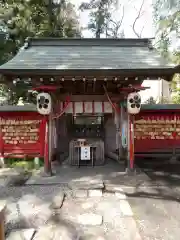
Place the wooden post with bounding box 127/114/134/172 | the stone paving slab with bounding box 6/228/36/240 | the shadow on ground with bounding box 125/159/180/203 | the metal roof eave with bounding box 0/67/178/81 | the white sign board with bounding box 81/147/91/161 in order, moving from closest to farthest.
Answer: the stone paving slab with bounding box 6/228/36/240
the shadow on ground with bounding box 125/159/180/203
the metal roof eave with bounding box 0/67/178/81
the wooden post with bounding box 127/114/134/172
the white sign board with bounding box 81/147/91/161

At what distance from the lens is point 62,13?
14234mm

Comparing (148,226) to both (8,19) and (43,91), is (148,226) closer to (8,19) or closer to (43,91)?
(43,91)

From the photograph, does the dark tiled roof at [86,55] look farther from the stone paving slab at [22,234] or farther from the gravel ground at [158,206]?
the stone paving slab at [22,234]

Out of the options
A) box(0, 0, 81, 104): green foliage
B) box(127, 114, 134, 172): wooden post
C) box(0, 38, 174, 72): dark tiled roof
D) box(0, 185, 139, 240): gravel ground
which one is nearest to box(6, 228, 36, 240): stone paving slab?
box(0, 185, 139, 240): gravel ground

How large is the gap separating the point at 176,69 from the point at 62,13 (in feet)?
A: 39.1

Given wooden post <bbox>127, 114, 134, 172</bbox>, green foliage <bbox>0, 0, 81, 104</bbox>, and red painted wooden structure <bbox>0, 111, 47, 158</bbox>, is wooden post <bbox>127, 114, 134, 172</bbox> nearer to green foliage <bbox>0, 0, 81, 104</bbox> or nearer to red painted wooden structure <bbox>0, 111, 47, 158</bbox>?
red painted wooden structure <bbox>0, 111, 47, 158</bbox>

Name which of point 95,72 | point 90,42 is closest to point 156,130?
→ point 95,72

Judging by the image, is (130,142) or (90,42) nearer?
(130,142)

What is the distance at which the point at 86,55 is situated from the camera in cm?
662

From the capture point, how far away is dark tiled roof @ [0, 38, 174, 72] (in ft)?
17.8

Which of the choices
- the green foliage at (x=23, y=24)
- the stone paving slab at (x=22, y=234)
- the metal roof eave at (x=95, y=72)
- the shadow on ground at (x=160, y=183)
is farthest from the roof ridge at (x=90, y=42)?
the stone paving slab at (x=22, y=234)

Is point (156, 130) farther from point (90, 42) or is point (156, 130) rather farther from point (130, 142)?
point (90, 42)

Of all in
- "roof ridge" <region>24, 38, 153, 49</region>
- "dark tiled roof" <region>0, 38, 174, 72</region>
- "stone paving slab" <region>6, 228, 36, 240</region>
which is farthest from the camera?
"roof ridge" <region>24, 38, 153, 49</region>

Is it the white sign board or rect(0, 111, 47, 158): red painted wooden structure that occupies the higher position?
rect(0, 111, 47, 158): red painted wooden structure
